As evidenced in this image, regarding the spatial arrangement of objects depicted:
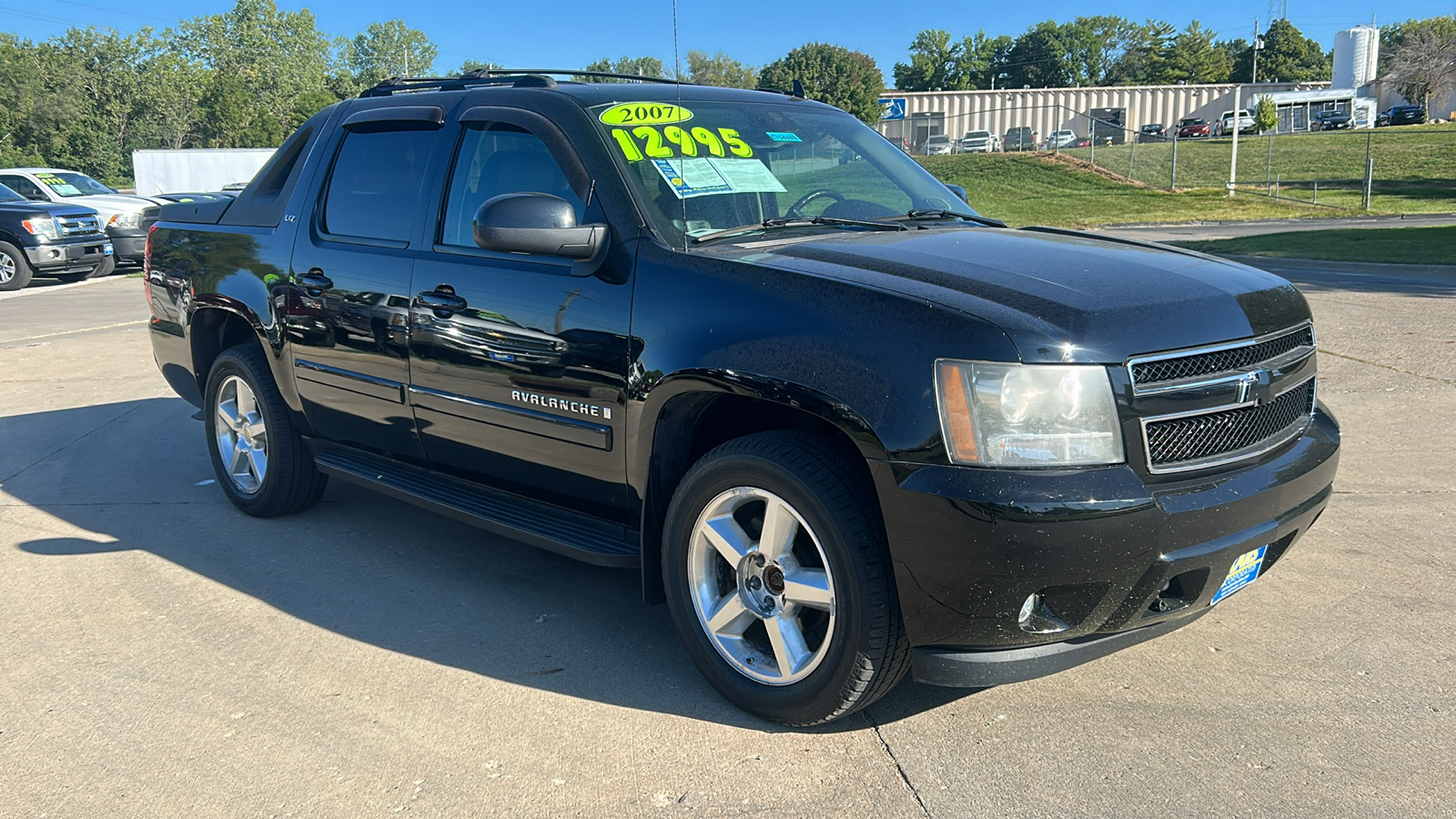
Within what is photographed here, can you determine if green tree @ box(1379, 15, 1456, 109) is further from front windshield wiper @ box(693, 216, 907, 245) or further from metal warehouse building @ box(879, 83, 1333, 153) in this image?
front windshield wiper @ box(693, 216, 907, 245)

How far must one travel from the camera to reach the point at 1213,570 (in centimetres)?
296

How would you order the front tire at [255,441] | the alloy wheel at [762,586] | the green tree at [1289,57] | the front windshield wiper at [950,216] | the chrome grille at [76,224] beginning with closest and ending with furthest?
1. the alloy wheel at [762,586]
2. the front windshield wiper at [950,216]
3. the front tire at [255,441]
4. the chrome grille at [76,224]
5. the green tree at [1289,57]

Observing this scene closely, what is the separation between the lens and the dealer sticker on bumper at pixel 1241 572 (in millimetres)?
3051

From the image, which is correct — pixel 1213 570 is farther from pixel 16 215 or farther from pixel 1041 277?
pixel 16 215

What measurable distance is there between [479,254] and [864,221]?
4.55 ft

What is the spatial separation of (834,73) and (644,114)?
8652 centimetres

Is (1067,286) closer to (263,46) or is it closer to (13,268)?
(13,268)

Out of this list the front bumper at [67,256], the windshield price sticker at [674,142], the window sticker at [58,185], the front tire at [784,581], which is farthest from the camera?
the window sticker at [58,185]

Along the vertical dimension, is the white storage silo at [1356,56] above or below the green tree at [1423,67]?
above

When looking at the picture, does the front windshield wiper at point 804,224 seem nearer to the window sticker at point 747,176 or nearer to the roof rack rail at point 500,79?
the window sticker at point 747,176

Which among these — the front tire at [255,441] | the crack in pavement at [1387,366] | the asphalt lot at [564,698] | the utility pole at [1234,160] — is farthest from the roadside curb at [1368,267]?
the utility pole at [1234,160]

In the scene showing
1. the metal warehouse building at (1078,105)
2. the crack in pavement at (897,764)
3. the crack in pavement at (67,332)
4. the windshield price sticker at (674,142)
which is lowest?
the crack in pavement at (897,764)

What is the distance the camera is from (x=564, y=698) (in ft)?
11.5

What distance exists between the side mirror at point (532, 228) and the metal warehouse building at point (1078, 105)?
6309cm
